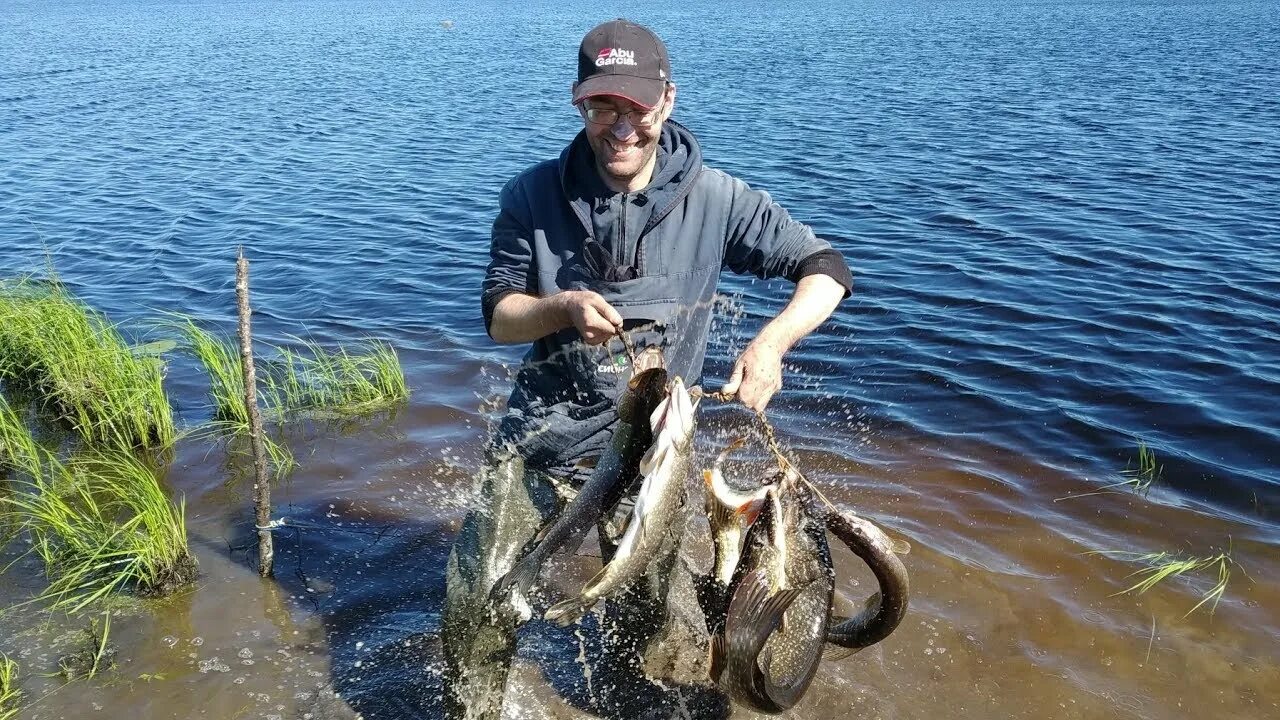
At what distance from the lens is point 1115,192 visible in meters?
14.2

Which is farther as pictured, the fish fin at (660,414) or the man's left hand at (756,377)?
the man's left hand at (756,377)

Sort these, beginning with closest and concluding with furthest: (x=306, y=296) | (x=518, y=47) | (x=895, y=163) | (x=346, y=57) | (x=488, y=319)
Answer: (x=488, y=319), (x=306, y=296), (x=895, y=163), (x=346, y=57), (x=518, y=47)

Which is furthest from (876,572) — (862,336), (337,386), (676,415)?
(862,336)

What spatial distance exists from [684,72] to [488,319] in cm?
2506

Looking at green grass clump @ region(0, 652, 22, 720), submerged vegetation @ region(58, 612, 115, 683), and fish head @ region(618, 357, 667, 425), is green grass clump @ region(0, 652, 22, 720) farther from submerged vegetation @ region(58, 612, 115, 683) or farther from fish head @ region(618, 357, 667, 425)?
fish head @ region(618, 357, 667, 425)

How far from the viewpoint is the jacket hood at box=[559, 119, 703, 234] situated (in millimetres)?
4027

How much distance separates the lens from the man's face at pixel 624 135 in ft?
12.5

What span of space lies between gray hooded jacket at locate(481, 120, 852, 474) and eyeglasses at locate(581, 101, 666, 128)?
0.70ft

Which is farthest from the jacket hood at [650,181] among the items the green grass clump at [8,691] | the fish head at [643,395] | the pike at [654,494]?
the green grass clump at [8,691]

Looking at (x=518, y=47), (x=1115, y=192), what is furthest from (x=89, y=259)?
(x=518, y=47)

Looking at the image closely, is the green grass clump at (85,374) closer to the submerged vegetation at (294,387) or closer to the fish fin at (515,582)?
the submerged vegetation at (294,387)

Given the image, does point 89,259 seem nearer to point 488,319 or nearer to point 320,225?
point 320,225

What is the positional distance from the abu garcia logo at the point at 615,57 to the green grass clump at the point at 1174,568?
4.21 meters

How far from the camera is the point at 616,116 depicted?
3.82 meters
